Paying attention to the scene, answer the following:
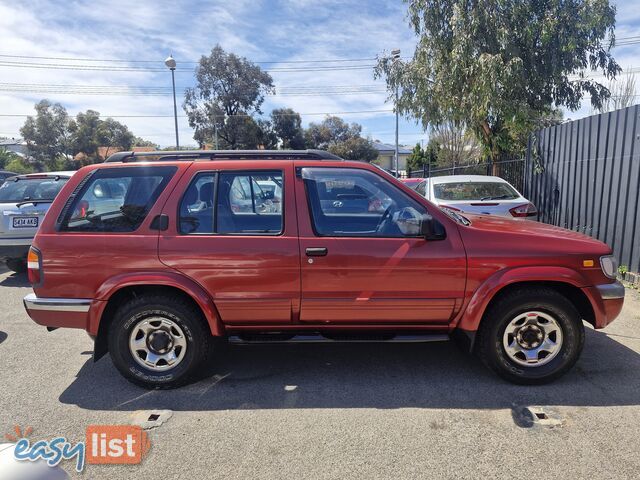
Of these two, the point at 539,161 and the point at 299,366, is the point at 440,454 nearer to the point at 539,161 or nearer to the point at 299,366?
the point at 299,366

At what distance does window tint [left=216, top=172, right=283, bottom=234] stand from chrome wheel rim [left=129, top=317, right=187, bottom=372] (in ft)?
2.91

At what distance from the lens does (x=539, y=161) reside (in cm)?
911

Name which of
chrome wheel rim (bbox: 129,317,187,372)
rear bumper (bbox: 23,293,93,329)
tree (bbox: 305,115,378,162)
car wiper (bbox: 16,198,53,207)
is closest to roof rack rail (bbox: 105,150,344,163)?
rear bumper (bbox: 23,293,93,329)

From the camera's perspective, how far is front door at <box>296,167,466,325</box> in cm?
336

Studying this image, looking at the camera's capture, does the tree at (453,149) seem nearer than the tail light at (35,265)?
No

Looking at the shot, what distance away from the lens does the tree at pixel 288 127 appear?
44.1 m

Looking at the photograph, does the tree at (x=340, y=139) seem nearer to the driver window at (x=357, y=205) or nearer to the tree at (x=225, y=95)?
the tree at (x=225, y=95)

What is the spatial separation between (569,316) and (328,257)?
193 centimetres

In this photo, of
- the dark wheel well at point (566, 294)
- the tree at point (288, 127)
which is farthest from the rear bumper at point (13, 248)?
the tree at point (288, 127)

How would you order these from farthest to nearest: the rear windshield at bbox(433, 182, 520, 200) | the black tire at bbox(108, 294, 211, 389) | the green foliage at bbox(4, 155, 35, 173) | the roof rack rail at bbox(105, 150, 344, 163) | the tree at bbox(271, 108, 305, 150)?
the tree at bbox(271, 108, 305, 150) < the green foliage at bbox(4, 155, 35, 173) < the rear windshield at bbox(433, 182, 520, 200) < the roof rack rail at bbox(105, 150, 344, 163) < the black tire at bbox(108, 294, 211, 389)

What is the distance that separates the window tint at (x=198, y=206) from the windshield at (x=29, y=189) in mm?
5069

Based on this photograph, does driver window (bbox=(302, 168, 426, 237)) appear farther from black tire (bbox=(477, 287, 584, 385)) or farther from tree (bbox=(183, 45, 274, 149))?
tree (bbox=(183, 45, 274, 149))

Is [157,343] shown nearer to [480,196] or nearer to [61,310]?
[61,310]

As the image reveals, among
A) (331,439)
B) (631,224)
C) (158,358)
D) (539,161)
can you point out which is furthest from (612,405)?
(539,161)
